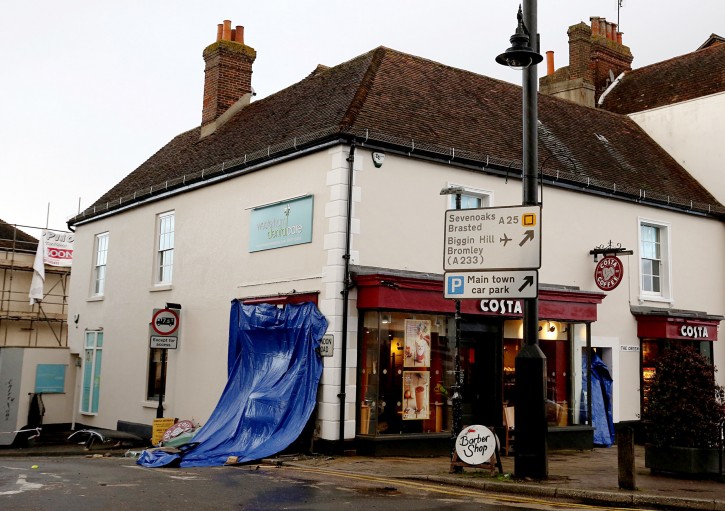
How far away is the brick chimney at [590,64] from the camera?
2720cm

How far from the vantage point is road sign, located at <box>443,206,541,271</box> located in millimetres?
11516

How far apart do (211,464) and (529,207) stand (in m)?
7.22

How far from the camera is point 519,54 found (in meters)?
11.2

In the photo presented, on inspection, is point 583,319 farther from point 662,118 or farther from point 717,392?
point 662,118

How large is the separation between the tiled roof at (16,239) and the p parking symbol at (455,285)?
2540 centimetres

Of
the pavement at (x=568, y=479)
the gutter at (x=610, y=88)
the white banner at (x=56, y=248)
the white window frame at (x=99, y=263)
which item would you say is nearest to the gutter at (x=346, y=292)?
the pavement at (x=568, y=479)

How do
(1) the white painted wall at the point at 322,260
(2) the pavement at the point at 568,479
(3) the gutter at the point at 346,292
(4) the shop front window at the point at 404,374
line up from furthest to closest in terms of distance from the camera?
(1) the white painted wall at the point at 322,260 → (4) the shop front window at the point at 404,374 → (3) the gutter at the point at 346,292 → (2) the pavement at the point at 568,479

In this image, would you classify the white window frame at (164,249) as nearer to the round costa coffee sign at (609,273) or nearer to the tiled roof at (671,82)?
the round costa coffee sign at (609,273)

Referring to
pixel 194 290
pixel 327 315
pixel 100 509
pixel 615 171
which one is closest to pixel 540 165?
pixel 615 171

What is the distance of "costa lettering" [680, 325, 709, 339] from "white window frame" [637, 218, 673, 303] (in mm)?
891

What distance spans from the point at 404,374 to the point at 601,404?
18.3 feet

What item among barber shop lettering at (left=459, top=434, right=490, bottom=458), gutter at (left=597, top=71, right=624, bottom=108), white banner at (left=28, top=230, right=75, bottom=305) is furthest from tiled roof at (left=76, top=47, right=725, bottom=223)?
white banner at (left=28, top=230, right=75, bottom=305)

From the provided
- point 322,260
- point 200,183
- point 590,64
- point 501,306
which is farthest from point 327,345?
point 590,64

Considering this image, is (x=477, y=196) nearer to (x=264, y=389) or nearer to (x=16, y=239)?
(x=264, y=389)
